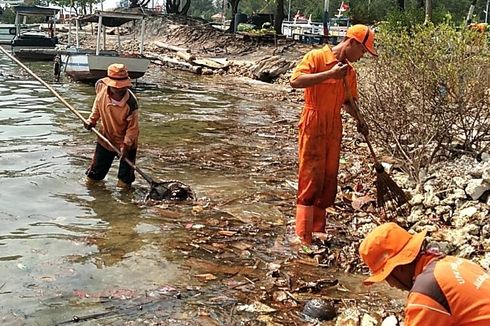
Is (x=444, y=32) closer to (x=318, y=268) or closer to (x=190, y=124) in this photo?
(x=318, y=268)

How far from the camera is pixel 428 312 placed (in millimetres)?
2676

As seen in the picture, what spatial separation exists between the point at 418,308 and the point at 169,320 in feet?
8.19

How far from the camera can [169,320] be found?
477 cm

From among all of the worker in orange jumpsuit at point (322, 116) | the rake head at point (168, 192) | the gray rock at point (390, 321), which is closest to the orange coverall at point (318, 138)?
the worker in orange jumpsuit at point (322, 116)

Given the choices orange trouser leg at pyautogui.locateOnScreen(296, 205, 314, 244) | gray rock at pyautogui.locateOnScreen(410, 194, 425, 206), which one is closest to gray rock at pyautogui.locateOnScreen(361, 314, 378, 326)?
orange trouser leg at pyautogui.locateOnScreen(296, 205, 314, 244)

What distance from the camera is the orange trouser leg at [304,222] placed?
6.07 meters

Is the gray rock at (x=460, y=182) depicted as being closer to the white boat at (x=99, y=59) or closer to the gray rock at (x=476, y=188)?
the gray rock at (x=476, y=188)

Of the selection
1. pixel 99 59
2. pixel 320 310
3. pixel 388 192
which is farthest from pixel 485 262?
pixel 99 59

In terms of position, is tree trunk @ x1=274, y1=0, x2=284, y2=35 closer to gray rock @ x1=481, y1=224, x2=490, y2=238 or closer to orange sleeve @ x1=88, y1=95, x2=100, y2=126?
orange sleeve @ x1=88, y1=95, x2=100, y2=126

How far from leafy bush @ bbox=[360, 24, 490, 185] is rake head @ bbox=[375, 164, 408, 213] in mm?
853

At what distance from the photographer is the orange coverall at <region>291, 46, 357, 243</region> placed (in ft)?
18.9

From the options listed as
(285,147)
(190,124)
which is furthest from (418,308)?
(190,124)

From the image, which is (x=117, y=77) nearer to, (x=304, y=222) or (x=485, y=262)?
(x=304, y=222)

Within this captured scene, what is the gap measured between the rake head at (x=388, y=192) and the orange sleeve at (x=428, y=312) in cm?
387
